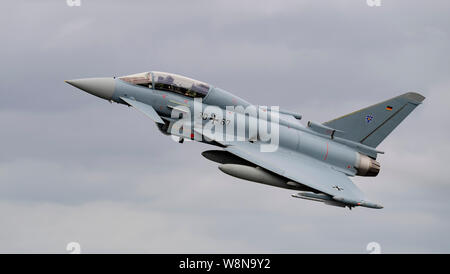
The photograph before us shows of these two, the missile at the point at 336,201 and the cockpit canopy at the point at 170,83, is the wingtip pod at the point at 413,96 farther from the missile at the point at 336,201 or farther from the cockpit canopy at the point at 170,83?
the cockpit canopy at the point at 170,83

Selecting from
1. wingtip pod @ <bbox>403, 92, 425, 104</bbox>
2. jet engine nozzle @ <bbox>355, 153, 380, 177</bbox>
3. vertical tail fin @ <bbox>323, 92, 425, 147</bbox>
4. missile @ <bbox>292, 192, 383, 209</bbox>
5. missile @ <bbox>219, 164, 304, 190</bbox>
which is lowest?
missile @ <bbox>292, 192, 383, 209</bbox>

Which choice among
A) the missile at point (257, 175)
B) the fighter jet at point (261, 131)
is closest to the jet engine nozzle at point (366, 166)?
the fighter jet at point (261, 131)

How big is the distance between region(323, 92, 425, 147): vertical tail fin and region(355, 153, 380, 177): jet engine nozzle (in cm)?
65

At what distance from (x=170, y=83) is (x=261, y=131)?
3873mm

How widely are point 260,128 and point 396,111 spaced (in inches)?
225

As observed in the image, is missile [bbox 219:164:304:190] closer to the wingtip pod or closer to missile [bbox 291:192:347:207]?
missile [bbox 291:192:347:207]

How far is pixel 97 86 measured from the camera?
96.1 feet

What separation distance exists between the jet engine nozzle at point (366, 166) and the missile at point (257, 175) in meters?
3.13

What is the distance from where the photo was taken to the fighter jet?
29.6 m

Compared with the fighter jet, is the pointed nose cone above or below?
above

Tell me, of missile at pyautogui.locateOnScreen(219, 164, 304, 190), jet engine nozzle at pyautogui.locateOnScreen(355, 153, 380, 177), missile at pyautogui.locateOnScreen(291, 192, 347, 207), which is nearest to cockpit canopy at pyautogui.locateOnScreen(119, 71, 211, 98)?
missile at pyautogui.locateOnScreen(219, 164, 304, 190)

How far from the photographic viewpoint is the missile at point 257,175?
28.9 meters

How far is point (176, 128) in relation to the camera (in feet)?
97.3

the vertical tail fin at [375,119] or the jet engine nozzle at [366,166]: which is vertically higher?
the vertical tail fin at [375,119]
